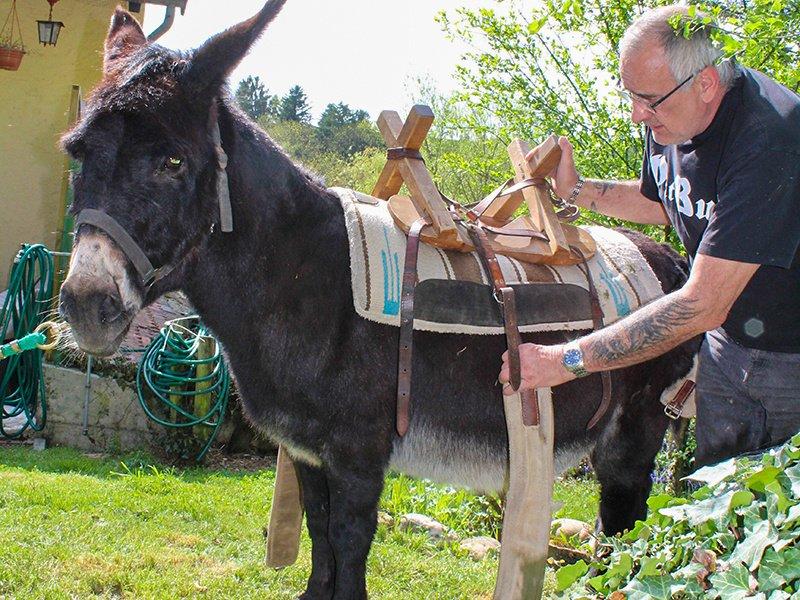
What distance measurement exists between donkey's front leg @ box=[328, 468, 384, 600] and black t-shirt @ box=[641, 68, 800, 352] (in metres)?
1.41

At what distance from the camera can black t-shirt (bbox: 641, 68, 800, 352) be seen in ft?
7.80

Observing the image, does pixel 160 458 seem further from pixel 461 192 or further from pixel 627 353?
pixel 461 192

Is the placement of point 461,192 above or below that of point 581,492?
above

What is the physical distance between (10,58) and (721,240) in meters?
9.32

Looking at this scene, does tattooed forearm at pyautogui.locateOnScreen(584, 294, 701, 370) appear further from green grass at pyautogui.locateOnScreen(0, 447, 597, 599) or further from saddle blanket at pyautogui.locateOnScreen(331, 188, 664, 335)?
green grass at pyautogui.locateOnScreen(0, 447, 597, 599)

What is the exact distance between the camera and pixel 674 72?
258cm

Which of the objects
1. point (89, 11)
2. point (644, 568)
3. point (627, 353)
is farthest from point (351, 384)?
point (89, 11)

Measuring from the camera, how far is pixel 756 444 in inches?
112

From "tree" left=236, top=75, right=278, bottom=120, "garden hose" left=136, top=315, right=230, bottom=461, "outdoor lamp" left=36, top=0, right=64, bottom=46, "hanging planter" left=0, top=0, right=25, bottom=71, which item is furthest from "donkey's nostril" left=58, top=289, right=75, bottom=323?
"tree" left=236, top=75, right=278, bottom=120

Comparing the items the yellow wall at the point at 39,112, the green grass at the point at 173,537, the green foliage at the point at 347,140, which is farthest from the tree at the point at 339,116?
the green grass at the point at 173,537

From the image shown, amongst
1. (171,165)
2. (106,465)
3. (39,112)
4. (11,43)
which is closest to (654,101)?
(171,165)

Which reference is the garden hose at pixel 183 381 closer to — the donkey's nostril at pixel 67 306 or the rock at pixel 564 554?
the rock at pixel 564 554

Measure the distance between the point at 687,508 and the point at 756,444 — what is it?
1013mm

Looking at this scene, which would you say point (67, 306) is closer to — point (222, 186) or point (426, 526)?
point (222, 186)
